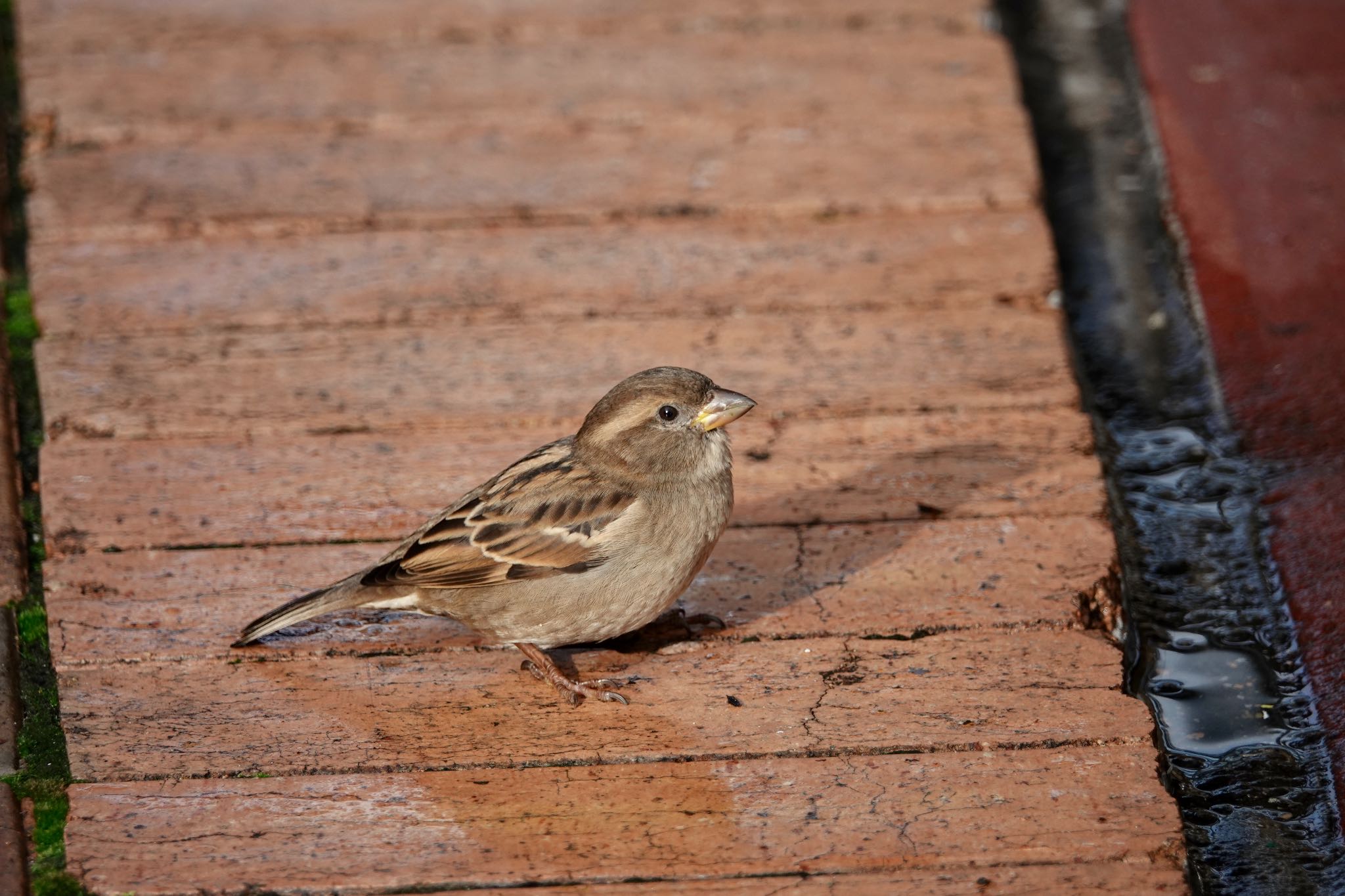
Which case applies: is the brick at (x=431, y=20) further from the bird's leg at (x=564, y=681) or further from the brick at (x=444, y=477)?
the bird's leg at (x=564, y=681)

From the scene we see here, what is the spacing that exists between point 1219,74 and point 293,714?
395 cm

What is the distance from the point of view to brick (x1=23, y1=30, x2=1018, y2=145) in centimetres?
570

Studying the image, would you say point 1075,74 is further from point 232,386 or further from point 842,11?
point 232,386

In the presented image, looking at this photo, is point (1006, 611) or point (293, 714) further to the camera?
point (1006, 611)

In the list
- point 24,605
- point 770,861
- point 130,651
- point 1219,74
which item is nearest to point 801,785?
point 770,861

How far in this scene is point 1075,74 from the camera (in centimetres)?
607

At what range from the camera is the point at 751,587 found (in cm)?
396

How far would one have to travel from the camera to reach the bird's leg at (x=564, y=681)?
3.59 metres

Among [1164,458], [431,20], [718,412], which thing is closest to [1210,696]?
[1164,458]

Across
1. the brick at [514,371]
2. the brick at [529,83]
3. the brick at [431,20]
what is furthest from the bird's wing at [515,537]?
the brick at [431,20]

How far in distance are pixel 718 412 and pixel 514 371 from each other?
105 cm

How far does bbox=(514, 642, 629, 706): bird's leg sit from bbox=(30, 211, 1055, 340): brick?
146 cm

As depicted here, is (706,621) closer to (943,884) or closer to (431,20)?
(943,884)

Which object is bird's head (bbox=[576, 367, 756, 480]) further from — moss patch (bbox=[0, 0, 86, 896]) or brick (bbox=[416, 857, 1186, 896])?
moss patch (bbox=[0, 0, 86, 896])
